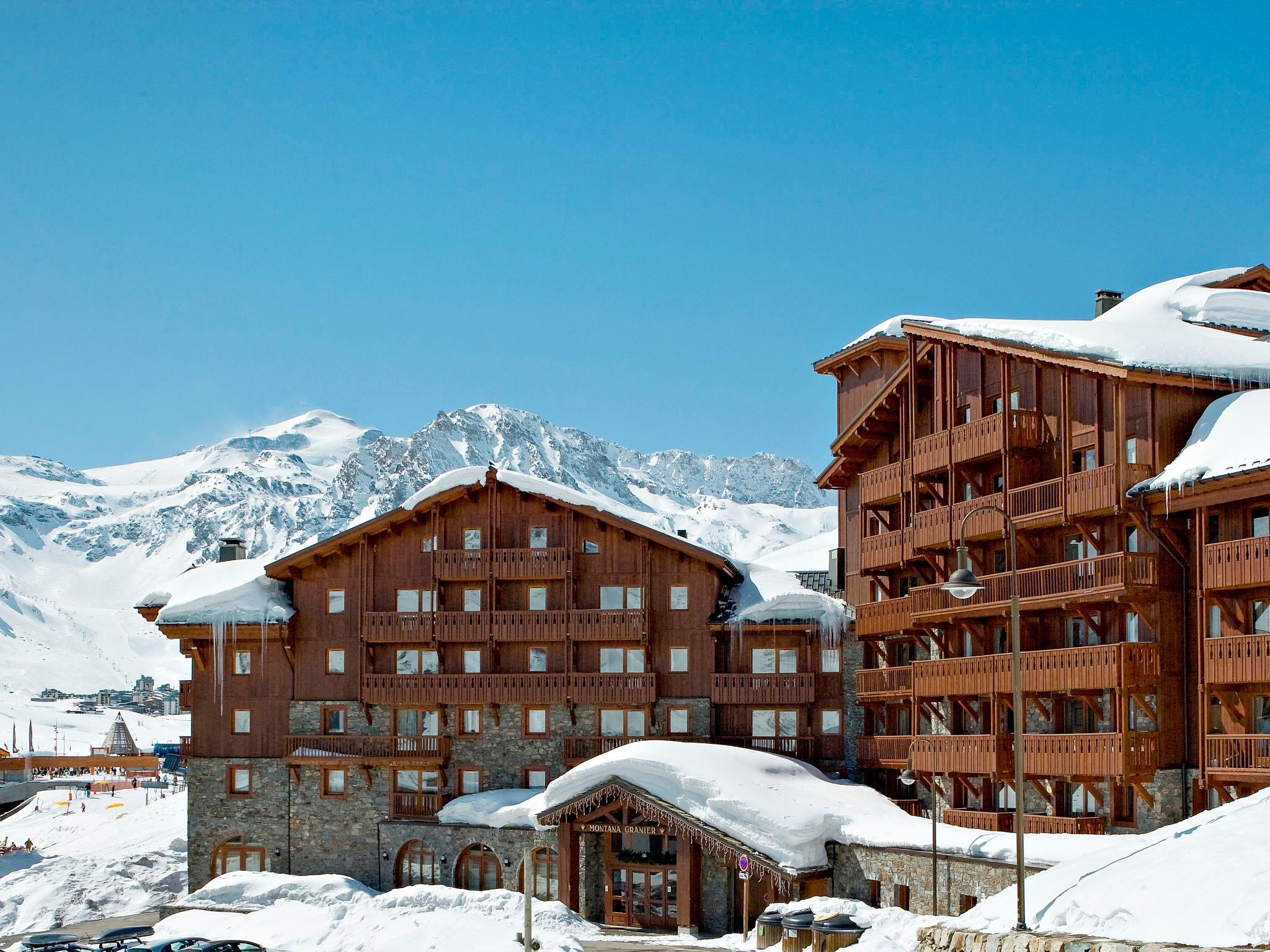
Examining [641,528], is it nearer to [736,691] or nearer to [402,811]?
[736,691]

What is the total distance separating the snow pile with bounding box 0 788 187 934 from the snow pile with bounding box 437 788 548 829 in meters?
13.8

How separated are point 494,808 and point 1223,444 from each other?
2592 centimetres

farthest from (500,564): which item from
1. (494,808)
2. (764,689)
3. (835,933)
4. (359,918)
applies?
(835,933)

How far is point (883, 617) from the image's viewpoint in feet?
156

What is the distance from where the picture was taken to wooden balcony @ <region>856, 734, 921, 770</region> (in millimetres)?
46656

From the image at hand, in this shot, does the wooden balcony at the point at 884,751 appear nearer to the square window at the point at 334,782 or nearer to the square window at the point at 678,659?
the square window at the point at 678,659

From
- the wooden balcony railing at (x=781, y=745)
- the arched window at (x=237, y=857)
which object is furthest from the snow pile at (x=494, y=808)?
the arched window at (x=237, y=857)

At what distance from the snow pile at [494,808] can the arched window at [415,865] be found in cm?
146

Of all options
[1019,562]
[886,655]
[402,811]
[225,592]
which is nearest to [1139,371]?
[1019,562]

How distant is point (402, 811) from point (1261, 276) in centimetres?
3136

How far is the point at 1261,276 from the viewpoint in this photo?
44.2 m

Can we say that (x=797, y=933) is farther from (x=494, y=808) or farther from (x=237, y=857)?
(x=237, y=857)

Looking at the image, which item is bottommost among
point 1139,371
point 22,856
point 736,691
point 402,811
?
point 22,856

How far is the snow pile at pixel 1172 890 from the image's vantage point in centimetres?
1978
